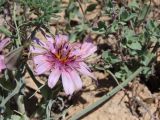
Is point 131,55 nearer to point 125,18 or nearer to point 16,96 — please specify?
point 125,18

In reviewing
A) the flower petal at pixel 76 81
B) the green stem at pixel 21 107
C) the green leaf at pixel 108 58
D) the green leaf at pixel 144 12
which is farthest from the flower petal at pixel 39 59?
the green leaf at pixel 144 12

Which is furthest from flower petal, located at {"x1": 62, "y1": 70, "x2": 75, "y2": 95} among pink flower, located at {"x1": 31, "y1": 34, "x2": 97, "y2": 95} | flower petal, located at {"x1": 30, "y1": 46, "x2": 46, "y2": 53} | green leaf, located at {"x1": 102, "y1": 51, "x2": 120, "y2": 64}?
green leaf, located at {"x1": 102, "y1": 51, "x2": 120, "y2": 64}

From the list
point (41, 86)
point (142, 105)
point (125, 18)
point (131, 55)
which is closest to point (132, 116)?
point (142, 105)

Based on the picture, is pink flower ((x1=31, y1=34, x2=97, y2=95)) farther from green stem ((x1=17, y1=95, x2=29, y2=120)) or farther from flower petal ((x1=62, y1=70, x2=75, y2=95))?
green stem ((x1=17, y1=95, x2=29, y2=120))

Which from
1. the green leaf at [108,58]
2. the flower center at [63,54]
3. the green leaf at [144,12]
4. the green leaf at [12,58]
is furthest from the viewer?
the green leaf at [144,12]

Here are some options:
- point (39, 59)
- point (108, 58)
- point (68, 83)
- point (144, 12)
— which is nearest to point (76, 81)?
point (68, 83)

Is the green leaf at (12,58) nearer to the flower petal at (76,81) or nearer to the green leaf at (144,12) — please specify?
the flower petal at (76,81)

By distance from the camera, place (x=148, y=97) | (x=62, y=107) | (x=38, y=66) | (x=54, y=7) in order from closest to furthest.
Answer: (x=38, y=66)
(x=54, y=7)
(x=62, y=107)
(x=148, y=97)
